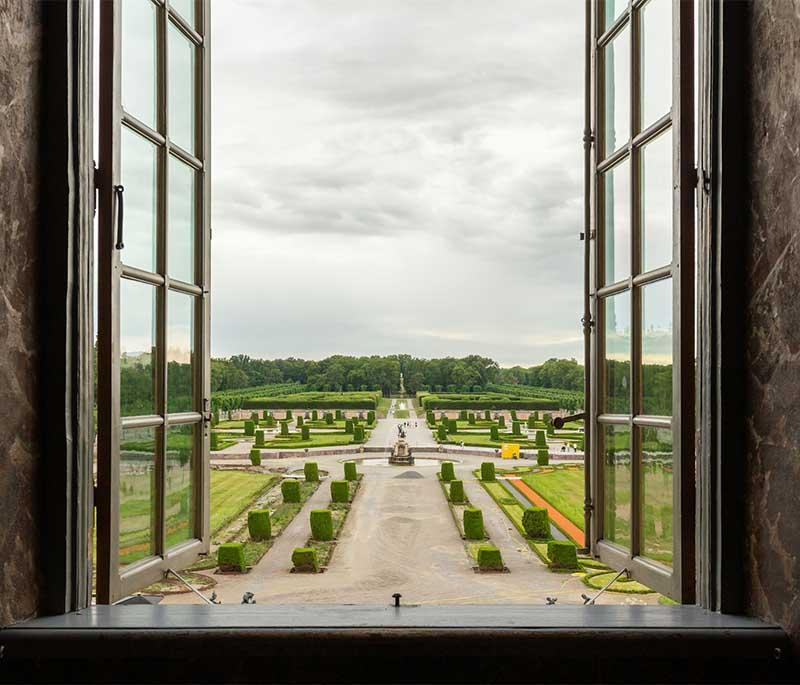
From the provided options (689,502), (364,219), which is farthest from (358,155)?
(689,502)

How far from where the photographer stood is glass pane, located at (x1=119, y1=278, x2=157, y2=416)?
71.1 inches

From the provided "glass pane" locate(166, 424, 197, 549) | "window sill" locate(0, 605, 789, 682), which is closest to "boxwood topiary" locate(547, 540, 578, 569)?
"window sill" locate(0, 605, 789, 682)

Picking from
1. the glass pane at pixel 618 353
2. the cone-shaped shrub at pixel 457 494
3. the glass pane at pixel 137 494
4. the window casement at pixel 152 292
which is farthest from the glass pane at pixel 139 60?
the cone-shaped shrub at pixel 457 494

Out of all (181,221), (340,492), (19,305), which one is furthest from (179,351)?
(340,492)

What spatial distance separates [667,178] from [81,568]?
5.77 feet

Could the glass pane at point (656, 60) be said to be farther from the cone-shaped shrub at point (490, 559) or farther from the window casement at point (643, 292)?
the cone-shaped shrub at point (490, 559)

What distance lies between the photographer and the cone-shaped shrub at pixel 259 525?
448 centimetres

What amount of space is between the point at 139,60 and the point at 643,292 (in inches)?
59.8

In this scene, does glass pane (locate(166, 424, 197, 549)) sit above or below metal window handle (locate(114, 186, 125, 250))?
below

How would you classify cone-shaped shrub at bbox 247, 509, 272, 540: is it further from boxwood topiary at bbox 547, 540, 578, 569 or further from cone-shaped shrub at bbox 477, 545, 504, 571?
boxwood topiary at bbox 547, 540, 578, 569

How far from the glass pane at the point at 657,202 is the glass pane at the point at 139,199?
136 cm

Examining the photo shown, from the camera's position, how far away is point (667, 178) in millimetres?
1852

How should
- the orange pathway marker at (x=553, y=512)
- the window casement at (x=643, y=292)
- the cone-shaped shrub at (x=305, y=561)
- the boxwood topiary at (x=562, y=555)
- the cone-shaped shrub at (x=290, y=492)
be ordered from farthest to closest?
the cone-shaped shrub at (x=290, y=492) → the orange pathway marker at (x=553, y=512) → the cone-shaped shrub at (x=305, y=561) → the boxwood topiary at (x=562, y=555) → the window casement at (x=643, y=292)

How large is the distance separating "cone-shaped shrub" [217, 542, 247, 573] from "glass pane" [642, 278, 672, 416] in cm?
202
